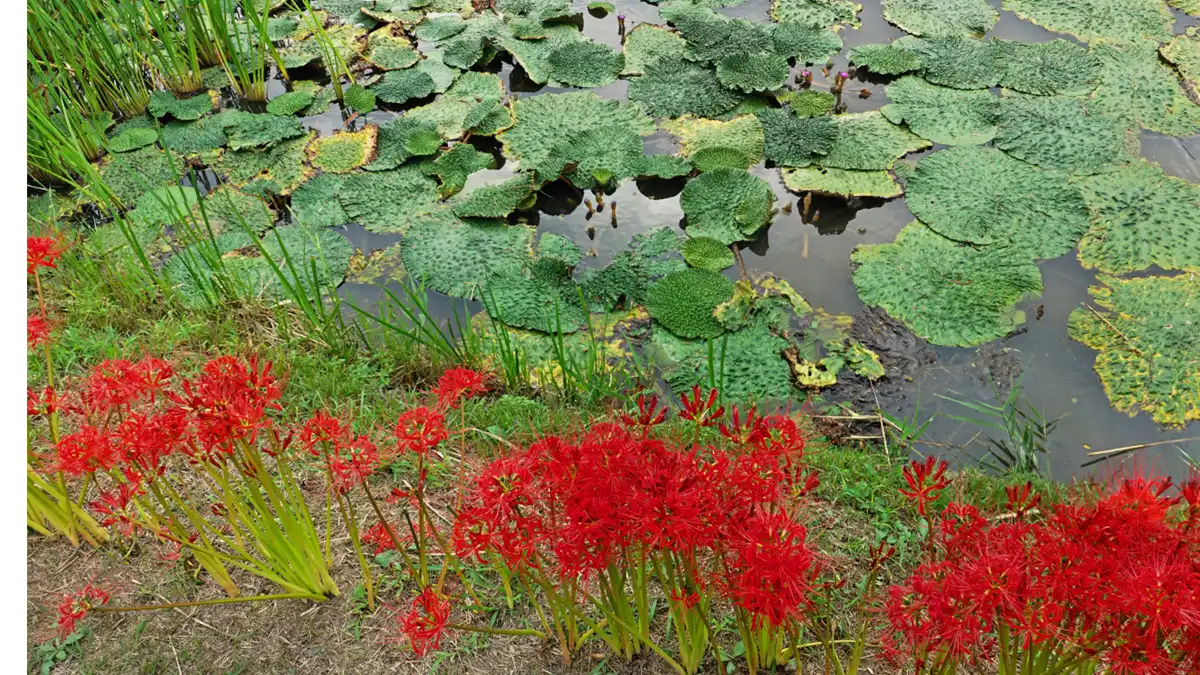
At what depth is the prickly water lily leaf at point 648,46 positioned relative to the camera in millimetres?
4043

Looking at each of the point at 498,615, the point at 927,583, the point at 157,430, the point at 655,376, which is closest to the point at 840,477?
the point at 655,376

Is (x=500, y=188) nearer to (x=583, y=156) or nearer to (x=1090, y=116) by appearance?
(x=583, y=156)

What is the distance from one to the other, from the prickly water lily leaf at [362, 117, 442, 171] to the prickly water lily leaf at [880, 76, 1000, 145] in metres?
2.13

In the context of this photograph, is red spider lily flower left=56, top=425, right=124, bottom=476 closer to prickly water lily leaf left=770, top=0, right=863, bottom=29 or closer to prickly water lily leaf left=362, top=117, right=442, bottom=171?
prickly water lily leaf left=362, top=117, right=442, bottom=171

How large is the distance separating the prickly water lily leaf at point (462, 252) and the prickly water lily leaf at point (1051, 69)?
248 cm

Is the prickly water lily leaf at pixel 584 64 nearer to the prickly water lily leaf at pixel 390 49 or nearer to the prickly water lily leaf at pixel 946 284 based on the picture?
the prickly water lily leaf at pixel 390 49

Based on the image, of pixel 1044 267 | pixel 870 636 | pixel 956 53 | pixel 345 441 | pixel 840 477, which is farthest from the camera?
pixel 956 53

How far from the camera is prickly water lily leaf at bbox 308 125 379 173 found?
363 centimetres

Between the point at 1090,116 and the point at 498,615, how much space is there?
11.2 ft

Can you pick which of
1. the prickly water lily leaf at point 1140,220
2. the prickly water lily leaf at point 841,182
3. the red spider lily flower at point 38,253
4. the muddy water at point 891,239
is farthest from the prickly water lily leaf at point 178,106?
the prickly water lily leaf at point 1140,220

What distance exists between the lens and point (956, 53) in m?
3.87

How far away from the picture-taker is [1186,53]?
371 cm

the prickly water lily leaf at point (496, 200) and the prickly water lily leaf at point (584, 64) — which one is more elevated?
the prickly water lily leaf at point (584, 64)

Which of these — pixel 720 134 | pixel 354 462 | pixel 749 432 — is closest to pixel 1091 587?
pixel 749 432
